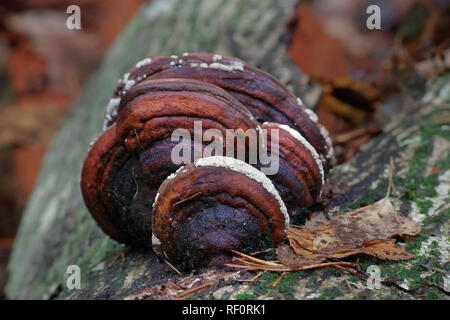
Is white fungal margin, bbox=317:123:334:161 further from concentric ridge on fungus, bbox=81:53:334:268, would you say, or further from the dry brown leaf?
the dry brown leaf

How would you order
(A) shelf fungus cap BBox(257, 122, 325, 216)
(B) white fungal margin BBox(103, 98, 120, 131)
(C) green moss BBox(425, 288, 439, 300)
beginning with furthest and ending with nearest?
(B) white fungal margin BBox(103, 98, 120, 131) → (A) shelf fungus cap BBox(257, 122, 325, 216) → (C) green moss BBox(425, 288, 439, 300)

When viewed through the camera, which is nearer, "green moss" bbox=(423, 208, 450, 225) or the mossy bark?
the mossy bark

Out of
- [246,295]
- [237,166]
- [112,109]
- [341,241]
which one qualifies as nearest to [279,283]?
[246,295]

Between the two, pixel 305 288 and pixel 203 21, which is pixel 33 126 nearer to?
pixel 203 21

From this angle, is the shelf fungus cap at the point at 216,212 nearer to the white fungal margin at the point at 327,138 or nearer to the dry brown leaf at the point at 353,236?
the dry brown leaf at the point at 353,236

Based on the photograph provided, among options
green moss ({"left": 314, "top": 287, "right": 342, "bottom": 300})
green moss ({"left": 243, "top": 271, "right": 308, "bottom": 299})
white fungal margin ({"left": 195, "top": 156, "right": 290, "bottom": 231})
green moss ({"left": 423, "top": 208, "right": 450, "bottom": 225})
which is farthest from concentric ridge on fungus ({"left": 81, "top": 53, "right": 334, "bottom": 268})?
green moss ({"left": 423, "top": 208, "right": 450, "bottom": 225})

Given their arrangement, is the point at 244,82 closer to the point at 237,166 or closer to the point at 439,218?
the point at 237,166

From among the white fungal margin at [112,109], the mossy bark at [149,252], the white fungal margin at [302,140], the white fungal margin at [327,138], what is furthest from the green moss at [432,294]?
the white fungal margin at [112,109]

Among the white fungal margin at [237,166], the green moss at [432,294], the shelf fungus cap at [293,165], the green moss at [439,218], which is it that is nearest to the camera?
the green moss at [432,294]
